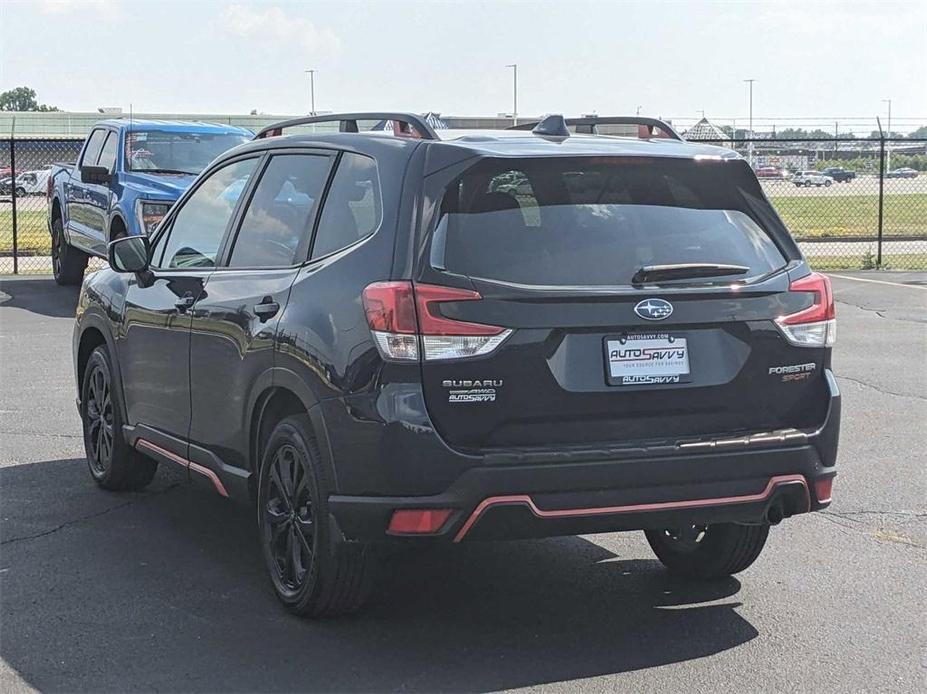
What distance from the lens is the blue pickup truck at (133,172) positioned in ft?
47.9

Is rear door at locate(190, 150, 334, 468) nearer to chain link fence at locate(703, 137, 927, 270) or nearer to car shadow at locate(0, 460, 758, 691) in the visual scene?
car shadow at locate(0, 460, 758, 691)

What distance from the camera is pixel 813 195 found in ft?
147

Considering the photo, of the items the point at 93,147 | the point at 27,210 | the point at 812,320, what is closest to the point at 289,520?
the point at 812,320

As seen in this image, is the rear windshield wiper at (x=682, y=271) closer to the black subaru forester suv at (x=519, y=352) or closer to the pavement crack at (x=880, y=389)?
the black subaru forester suv at (x=519, y=352)

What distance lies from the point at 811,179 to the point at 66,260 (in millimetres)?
31638

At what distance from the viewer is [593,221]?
495cm

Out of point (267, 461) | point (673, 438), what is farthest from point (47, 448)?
point (673, 438)

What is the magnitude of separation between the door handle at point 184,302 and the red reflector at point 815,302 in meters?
2.60

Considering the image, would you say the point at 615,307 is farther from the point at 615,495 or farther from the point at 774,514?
the point at 774,514

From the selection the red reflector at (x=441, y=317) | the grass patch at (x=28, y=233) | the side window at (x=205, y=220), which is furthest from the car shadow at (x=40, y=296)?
the red reflector at (x=441, y=317)

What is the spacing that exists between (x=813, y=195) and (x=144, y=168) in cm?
3318

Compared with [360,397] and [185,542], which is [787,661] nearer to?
[360,397]

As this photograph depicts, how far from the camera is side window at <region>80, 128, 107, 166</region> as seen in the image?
16.3 metres

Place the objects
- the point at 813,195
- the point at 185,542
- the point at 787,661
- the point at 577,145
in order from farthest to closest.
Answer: the point at 813,195 → the point at 185,542 → the point at 577,145 → the point at 787,661
